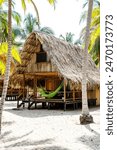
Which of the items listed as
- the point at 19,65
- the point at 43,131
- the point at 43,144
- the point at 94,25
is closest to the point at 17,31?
the point at 19,65

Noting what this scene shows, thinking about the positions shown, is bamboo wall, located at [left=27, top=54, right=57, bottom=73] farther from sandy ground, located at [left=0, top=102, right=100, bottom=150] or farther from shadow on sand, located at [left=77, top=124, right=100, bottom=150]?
shadow on sand, located at [left=77, top=124, right=100, bottom=150]

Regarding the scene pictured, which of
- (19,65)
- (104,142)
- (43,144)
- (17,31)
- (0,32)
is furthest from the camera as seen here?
(17,31)

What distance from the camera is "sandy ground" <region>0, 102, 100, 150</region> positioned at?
8.37 meters

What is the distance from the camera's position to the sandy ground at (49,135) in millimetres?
8366

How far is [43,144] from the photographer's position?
8.60 metres

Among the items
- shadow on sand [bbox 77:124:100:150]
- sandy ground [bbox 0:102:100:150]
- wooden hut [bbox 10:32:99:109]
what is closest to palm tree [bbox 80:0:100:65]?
wooden hut [bbox 10:32:99:109]

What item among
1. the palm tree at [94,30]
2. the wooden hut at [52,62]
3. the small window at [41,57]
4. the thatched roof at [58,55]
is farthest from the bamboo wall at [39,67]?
the palm tree at [94,30]

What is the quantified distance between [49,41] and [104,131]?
13844 mm

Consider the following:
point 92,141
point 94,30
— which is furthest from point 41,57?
point 92,141

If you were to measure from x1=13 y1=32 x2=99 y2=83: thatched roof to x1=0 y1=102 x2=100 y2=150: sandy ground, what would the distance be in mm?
Result: 4296

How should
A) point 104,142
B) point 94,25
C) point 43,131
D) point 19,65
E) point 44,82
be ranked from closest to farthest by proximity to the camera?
point 104,142 → point 43,131 → point 94,25 → point 19,65 → point 44,82

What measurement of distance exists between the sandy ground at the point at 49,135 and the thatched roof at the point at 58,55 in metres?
4.30

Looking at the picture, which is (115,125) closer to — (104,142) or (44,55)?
(104,142)

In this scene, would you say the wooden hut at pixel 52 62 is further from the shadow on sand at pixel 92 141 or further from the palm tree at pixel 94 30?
the shadow on sand at pixel 92 141
